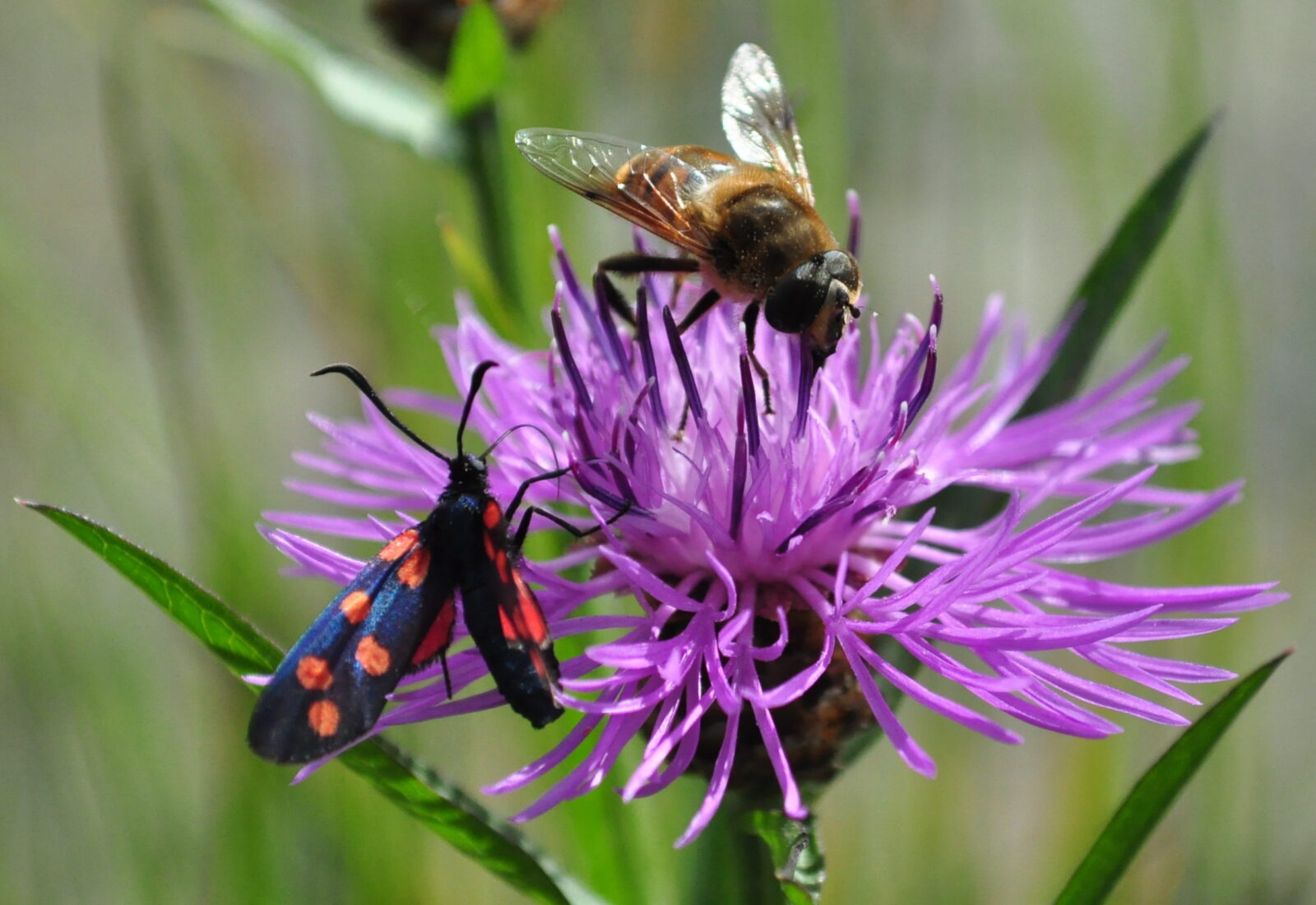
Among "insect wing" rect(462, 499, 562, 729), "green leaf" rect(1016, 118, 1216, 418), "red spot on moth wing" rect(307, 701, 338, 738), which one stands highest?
"green leaf" rect(1016, 118, 1216, 418)

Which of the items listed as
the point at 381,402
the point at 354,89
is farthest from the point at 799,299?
the point at 354,89

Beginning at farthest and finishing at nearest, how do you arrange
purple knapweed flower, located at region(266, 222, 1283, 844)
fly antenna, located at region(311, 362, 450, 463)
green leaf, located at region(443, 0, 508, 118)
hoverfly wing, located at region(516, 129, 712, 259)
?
green leaf, located at region(443, 0, 508, 118) → hoverfly wing, located at region(516, 129, 712, 259) → fly antenna, located at region(311, 362, 450, 463) → purple knapweed flower, located at region(266, 222, 1283, 844)

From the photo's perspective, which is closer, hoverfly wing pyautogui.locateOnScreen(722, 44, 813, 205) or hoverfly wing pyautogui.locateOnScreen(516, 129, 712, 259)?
hoverfly wing pyautogui.locateOnScreen(516, 129, 712, 259)

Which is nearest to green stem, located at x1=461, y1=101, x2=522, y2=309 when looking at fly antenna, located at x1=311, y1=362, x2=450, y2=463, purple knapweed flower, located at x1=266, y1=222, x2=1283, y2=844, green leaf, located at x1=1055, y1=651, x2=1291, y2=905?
purple knapweed flower, located at x1=266, y1=222, x2=1283, y2=844

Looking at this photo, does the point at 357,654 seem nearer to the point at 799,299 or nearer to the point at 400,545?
the point at 400,545

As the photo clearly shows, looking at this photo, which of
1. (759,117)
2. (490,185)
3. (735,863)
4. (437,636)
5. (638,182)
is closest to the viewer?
(437,636)

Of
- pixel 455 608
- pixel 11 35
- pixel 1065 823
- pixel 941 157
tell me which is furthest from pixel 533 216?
pixel 11 35

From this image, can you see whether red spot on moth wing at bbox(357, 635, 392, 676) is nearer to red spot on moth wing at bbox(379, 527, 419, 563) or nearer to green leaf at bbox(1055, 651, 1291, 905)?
red spot on moth wing at bbox(379, 527, 419, 563)

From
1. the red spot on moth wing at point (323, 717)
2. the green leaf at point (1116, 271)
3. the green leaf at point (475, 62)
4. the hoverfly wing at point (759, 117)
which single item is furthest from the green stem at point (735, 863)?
the green leaf at point (475, 62)
